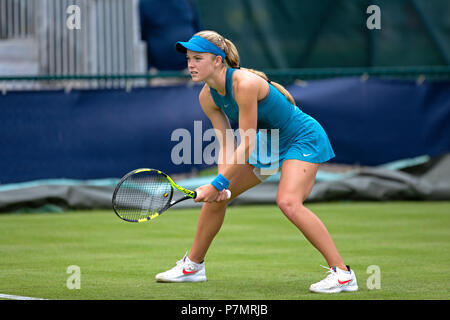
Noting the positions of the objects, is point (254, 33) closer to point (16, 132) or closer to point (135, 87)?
point (135, 87)

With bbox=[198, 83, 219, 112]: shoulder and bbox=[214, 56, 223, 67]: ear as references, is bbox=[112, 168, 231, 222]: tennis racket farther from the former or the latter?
bbox=[214, 56, 223, 67]: ear

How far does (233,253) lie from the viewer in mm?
7410

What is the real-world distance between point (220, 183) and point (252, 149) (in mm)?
303

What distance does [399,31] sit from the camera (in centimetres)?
1574

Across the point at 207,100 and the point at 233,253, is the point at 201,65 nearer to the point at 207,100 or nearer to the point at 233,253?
the point at 207,100

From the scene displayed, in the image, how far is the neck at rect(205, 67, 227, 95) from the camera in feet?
17.7

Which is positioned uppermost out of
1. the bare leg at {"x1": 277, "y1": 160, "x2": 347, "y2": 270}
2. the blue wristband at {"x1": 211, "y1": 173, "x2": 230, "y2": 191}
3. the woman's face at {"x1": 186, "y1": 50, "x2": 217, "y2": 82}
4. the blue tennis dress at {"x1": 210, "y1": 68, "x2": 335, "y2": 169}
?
the woman's face at {"x1": 186, "y1": 50, "x2": 217, "y2": 82}

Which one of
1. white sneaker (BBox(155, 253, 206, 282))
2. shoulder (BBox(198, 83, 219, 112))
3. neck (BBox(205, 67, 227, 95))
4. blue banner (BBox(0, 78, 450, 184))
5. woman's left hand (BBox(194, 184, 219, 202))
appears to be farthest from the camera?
blue banner (BBox(0, 78, 450, 184))

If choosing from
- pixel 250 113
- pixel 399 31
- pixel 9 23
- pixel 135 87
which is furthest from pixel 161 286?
pixel 399 31

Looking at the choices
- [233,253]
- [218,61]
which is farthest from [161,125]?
[218,61]

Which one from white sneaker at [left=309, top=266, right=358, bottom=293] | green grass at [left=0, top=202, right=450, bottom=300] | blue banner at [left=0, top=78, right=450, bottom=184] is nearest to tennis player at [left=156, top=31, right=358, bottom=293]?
white sneaker at [left=309, top=266, right=358, bottom=293]

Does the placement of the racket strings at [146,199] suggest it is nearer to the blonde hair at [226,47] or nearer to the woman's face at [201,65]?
the woman's face at [201,65]

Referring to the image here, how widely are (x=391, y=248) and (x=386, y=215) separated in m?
2.75

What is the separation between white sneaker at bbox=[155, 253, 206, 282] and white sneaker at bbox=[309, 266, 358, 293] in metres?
0.89
